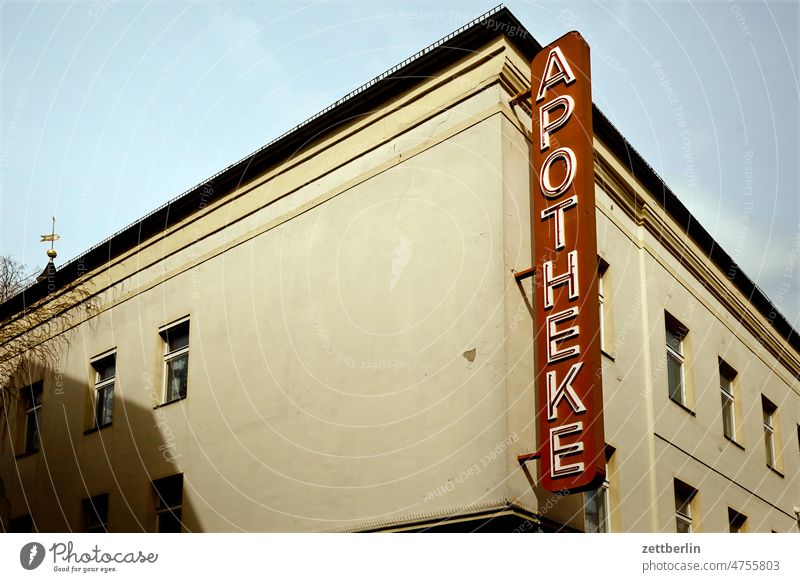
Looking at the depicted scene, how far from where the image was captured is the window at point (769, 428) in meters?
23.8

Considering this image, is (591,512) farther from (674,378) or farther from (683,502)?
(674,378)

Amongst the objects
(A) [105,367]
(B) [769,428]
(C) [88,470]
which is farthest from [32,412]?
(B) [769,428]

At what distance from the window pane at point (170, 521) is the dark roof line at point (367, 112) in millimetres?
6004

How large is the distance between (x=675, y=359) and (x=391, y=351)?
277 inches

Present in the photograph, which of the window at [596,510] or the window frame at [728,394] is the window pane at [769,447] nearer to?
the window frame at [728,394]

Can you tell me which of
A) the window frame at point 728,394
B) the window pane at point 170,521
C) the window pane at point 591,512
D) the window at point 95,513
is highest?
the window frame at point 728,394

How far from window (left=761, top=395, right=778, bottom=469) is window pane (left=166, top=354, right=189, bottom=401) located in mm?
13168

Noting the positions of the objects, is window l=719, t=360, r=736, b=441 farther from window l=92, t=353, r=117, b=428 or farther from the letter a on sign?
window l=92, t=353, r=117, b=428

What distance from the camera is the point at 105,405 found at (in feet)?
70.8

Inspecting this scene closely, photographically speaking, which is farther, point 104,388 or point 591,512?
point 104,388

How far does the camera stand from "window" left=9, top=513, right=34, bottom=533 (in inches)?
872

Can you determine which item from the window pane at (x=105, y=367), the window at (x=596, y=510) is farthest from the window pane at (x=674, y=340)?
the window pane at (x=105, y=367)

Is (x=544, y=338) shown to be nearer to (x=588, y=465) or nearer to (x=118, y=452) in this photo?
(x=588, y=465)

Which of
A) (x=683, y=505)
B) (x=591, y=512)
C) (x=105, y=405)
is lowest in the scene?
(x=591, y=512)
